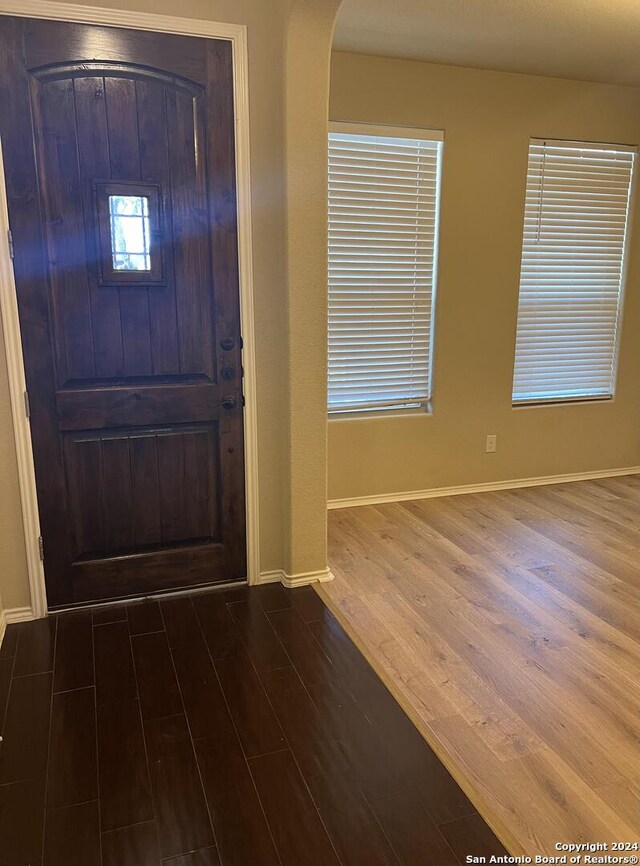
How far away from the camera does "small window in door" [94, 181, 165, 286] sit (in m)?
2.52

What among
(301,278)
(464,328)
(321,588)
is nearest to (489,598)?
(321,588)

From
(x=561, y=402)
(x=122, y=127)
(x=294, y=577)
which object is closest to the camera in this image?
(x=122, y=127)

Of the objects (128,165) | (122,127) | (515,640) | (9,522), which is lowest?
(515,640)

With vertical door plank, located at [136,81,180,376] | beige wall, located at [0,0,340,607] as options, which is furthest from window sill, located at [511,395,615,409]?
vertical door plank, located at [136,81,180,376]

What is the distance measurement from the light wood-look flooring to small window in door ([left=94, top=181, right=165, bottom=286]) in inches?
65.7

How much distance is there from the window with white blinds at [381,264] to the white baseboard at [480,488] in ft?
2.00

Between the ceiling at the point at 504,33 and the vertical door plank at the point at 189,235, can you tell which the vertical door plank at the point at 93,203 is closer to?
the vertical door plank at the point at 189,235

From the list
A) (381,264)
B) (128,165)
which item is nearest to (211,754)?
(128,165)

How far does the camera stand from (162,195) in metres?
2.57

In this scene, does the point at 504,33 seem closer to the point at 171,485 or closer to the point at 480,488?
the point at 480,488

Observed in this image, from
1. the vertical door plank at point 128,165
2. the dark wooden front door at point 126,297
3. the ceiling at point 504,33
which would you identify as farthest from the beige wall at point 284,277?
the ceiling at point 504,33

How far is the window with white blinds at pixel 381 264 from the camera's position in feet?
12.3

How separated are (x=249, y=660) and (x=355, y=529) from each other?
1450 millimetres

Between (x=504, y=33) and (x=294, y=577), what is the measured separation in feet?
9.90
